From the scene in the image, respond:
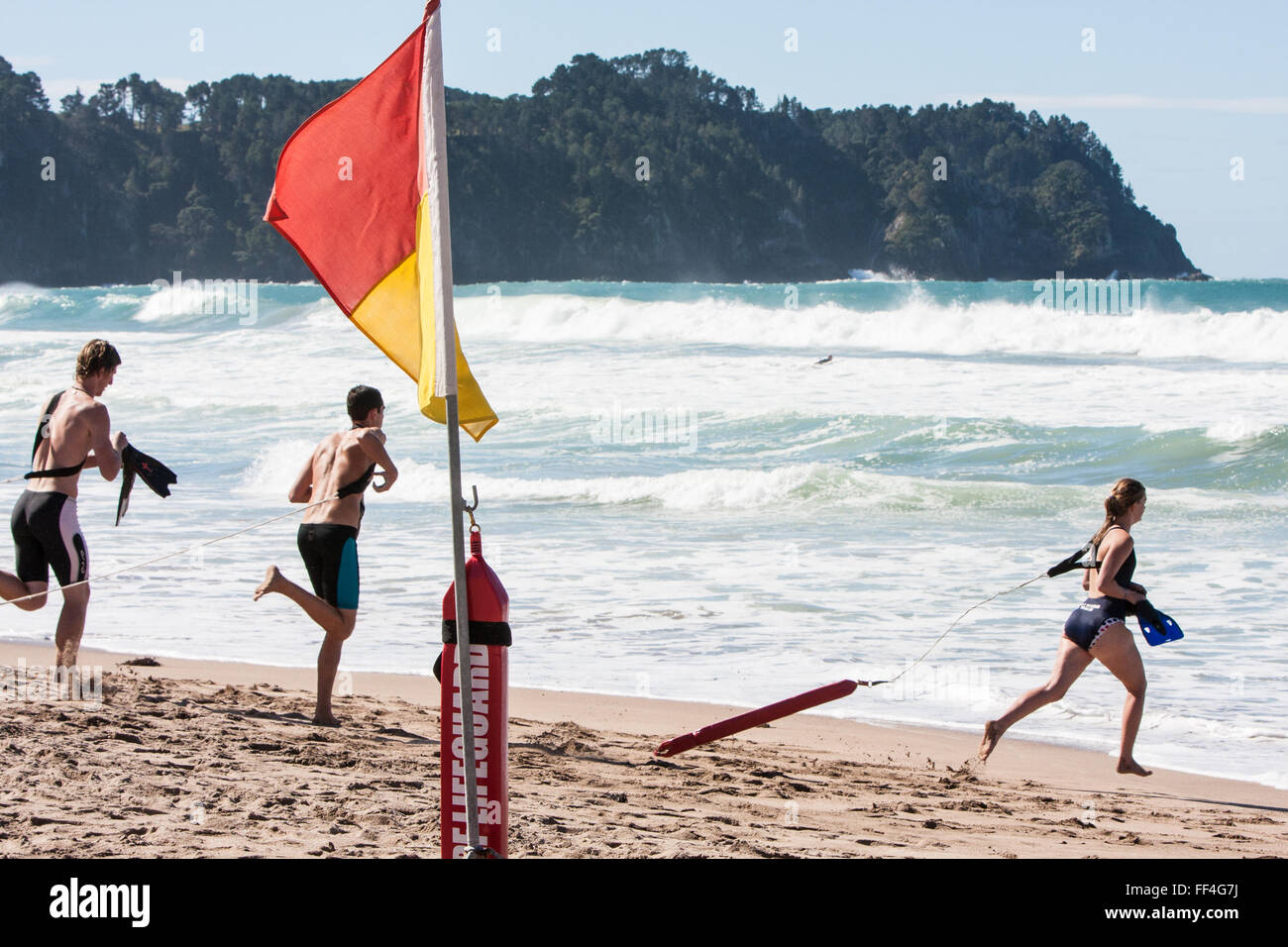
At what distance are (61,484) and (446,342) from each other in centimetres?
336

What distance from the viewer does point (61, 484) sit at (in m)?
5.92

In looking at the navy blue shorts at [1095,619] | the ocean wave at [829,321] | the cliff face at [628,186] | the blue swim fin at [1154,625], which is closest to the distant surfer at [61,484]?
the navy blue shorts at [1095,619]

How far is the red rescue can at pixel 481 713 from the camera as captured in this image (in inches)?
137

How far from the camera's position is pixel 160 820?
167 inches

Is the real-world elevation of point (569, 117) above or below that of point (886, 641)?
above

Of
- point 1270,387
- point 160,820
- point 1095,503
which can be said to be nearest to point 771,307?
point 1270,387

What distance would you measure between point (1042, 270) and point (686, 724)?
137828 mm

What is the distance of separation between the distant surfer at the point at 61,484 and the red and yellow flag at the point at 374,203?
2738 millimetres

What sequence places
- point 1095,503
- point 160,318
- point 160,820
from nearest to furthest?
point 160,820 → point 1095,503 → point 160,318

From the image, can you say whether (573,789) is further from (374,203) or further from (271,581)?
(374,203)

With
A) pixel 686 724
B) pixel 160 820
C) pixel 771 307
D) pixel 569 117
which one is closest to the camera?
pixel 160 820

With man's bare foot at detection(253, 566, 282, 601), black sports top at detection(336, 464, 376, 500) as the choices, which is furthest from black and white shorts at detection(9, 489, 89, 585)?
black sports top at detection(336, 464, 376, 500)
